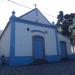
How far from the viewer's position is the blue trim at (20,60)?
512 inches

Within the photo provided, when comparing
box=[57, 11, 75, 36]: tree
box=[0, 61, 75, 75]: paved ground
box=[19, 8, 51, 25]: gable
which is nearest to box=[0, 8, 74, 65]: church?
box=[19, 8, 51, 25]: gable

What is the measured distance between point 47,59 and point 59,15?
7.74 metres

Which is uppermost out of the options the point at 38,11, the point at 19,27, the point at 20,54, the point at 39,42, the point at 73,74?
the point at 38,11

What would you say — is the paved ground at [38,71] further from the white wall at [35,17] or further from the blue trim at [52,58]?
the white wall at [35,17]

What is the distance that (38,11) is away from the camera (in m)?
16.5

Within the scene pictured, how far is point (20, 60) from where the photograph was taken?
13.6 meters

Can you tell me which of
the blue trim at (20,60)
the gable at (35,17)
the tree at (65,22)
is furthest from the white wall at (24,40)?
the tree at (65,22)

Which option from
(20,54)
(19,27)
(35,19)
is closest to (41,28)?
(35,19)

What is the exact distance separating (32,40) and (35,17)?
2892mm

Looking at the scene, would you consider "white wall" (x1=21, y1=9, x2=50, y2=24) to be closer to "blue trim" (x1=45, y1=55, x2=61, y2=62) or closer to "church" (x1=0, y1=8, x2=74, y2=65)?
"church" (x1=0, y1=8, x2=74, y2=65)

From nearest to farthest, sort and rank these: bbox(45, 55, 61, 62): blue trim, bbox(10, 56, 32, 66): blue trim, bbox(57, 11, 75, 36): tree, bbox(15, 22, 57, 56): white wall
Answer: bbox(10, 56, 32, 66): blue trim → bbox(15, 22, 57, 56): white wall → bbox(45, 55, 61, 62): blue trim → bbox(57, 11, 75, 36): tree

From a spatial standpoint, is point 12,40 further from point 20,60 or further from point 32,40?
point 32,40

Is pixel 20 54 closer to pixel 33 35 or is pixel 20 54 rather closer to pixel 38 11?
pixel 33 35

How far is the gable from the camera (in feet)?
50.0
